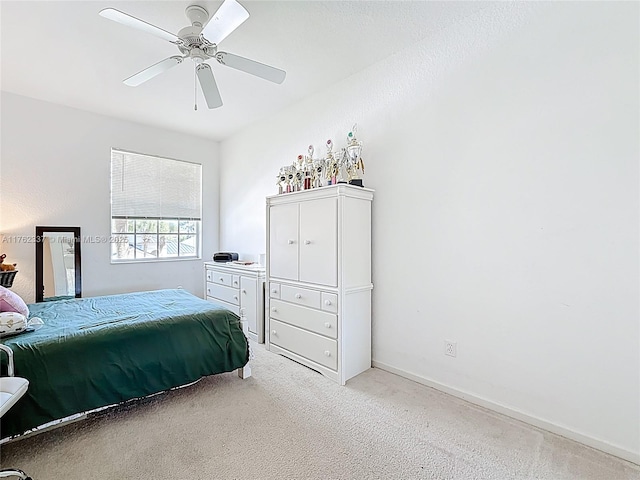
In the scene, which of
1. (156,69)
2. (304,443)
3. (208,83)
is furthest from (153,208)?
(304,443)

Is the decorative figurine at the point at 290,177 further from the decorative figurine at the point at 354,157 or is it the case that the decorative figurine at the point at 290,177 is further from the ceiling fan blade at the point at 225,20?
the ceiling fan blade at the point at 225,20

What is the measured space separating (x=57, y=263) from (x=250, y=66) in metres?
3.28

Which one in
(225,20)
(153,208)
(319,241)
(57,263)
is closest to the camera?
(225,20)

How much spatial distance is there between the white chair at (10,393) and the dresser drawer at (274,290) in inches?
75.2

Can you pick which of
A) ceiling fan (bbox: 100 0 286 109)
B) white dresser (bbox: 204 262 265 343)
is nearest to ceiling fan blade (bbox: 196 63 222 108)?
ceiling fan (bbox: 100 0 286 109)

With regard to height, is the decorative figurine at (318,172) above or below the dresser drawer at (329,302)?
above

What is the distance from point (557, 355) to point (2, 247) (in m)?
5.04

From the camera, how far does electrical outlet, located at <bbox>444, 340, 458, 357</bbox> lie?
241 cm

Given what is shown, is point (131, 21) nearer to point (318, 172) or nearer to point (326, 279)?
point (318, 172)

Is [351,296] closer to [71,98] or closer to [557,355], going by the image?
[557,355]

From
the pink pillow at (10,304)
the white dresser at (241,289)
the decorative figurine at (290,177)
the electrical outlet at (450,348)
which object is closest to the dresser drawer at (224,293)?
the white dresser at (241,289)

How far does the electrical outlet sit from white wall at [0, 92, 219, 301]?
146 inches

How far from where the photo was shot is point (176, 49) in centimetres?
268

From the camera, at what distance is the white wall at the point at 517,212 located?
1.78 m
